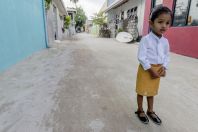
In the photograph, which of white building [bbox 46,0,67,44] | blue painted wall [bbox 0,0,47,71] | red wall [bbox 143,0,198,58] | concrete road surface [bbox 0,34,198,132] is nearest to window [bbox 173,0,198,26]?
red wall [bbox 143,0,198,58]

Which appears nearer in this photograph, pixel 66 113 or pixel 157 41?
pixel 157 41

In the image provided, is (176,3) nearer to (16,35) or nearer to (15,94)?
(16,35)

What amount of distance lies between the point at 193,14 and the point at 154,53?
508cm

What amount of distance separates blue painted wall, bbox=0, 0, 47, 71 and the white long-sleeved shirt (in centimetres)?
307

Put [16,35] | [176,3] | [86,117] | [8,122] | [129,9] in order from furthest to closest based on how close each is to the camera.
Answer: [129,9]
[176,3]
[16,35]
[86,117]
[8,122]

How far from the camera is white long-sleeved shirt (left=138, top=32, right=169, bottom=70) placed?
1570 mm

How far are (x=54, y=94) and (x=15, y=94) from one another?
56 cm

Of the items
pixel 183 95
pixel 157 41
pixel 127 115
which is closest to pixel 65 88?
pixel 127 115

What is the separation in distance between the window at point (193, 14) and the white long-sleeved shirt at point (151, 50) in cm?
478

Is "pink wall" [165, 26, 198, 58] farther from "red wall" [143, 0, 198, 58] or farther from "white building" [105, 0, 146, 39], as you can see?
"white building" [105, 0, 146, 39]

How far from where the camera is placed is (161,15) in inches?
58.4

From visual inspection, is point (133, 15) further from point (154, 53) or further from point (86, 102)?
point (154, 53)

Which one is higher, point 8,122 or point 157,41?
point 157,41

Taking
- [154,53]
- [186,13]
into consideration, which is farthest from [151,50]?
[186,13]
